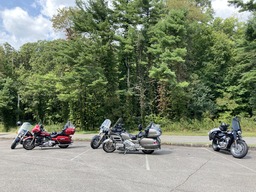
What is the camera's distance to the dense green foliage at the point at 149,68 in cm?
1853

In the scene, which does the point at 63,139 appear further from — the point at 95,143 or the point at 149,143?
the point at 149,143

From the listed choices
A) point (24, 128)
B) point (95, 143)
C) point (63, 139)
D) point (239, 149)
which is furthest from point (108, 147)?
point (239, 149)

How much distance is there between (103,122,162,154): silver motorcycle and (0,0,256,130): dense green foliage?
322 inches

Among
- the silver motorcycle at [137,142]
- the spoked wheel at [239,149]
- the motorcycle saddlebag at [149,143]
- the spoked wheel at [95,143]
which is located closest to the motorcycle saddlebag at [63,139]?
the spoked wheel at [95,143]

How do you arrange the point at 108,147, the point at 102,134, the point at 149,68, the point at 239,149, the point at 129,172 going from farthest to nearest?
the point at 149,68
the point at 102,134
the point at 108,147
the point at 239,149
the point at 129,172

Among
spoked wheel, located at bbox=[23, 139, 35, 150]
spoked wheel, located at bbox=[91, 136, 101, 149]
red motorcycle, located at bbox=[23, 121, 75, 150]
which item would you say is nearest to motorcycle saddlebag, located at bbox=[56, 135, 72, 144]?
red motorcycle, located at bbox=[23, 121, 75, 150]

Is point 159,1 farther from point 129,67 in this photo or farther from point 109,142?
point 109,142

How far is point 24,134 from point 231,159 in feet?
28.7

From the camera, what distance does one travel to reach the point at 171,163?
7.88 metres

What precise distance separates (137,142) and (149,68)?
1255cm

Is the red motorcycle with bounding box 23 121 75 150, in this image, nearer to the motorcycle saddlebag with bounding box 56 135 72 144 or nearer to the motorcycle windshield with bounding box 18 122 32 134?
the motorcycle saddlebag with bounding box 56 135 72 144

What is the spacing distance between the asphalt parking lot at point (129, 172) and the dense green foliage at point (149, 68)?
9468 millimetres

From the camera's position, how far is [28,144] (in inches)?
435

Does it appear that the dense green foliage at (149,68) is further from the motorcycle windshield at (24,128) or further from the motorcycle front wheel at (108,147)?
the motorcycle front wheel at (108,147)
